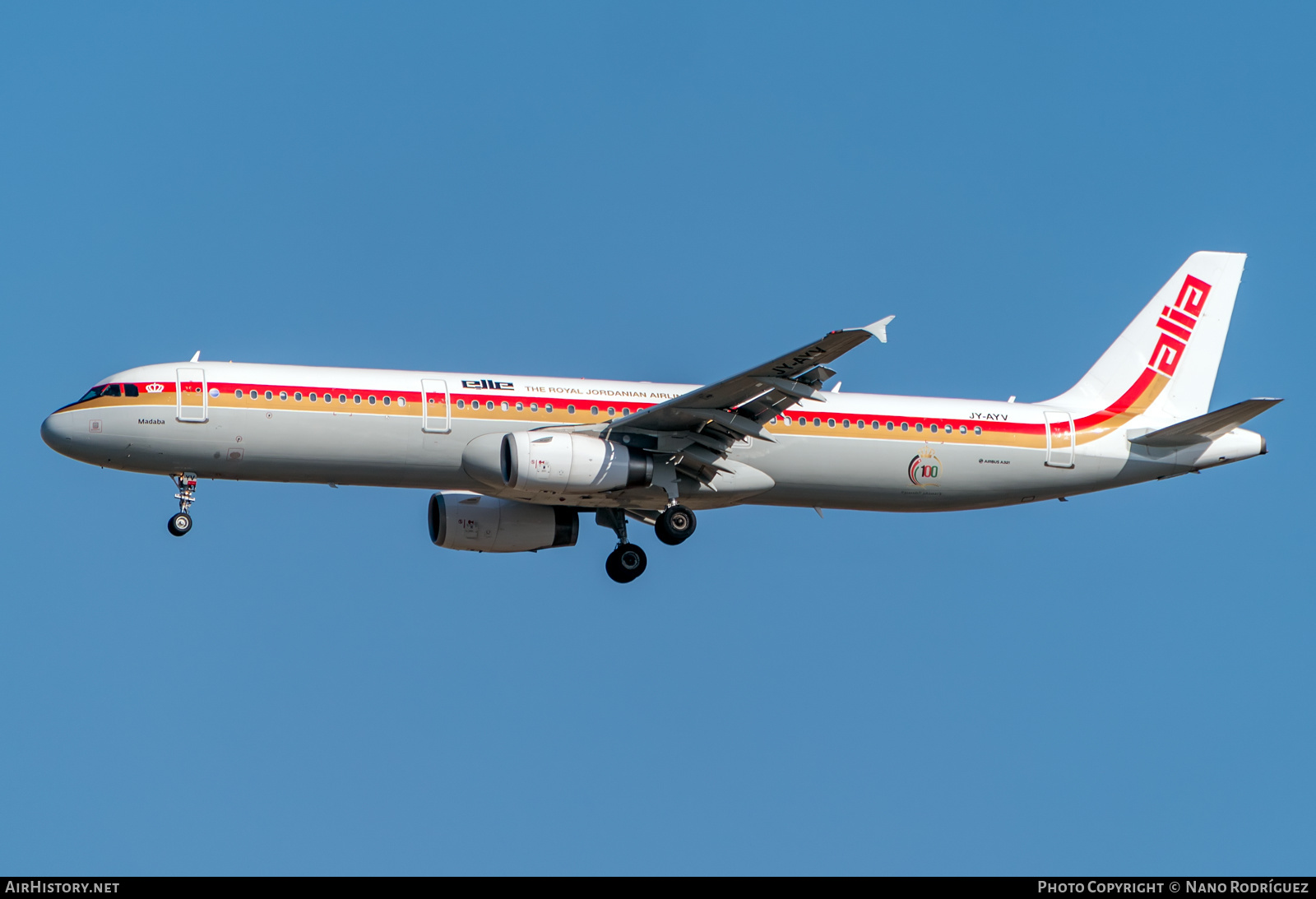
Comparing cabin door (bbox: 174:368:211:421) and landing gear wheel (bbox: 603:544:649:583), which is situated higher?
cabin door (bbox: 174:368:211:421)

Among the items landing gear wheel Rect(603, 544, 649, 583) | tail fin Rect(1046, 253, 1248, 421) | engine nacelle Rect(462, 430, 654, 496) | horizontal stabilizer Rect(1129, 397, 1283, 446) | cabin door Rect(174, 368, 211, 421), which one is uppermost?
tail fin Rect(1046, 253, 1248, 421)

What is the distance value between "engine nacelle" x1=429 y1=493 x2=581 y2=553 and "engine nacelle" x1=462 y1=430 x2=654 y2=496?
4424 millimetres

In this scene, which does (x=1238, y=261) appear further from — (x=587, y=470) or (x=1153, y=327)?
(x=587, y=470)

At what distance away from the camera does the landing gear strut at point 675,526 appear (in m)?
39.8

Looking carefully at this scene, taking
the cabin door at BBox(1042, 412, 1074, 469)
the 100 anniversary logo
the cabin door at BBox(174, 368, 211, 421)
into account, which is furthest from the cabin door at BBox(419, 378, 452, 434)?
the cabin door at BBox(1042, 412, 1074, 469)

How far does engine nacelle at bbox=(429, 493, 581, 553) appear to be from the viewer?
4281 centimetres

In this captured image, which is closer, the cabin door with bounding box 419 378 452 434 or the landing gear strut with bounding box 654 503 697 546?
the cabin door with bounding box 419 378 452 434

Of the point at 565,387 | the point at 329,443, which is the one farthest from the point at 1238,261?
the point at 329,443

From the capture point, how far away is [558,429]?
39125 mm

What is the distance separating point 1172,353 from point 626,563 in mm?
15704

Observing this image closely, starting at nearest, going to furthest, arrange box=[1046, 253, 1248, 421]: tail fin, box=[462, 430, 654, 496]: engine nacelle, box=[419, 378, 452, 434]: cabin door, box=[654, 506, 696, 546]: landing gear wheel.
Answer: box=[462, 430, 654, 496]: engine nacelle < box=[419, 378, 452, 434]: cabin door < box=[654, 506, 696, 546]: landing gear wheel < box=[1046, 253, 1248, 421]: tail fin

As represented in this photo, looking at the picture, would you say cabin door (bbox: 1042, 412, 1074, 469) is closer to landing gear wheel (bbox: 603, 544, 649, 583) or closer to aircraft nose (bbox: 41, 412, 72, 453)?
landing gear wheel (bbox: 603, 544, 649, 583)
